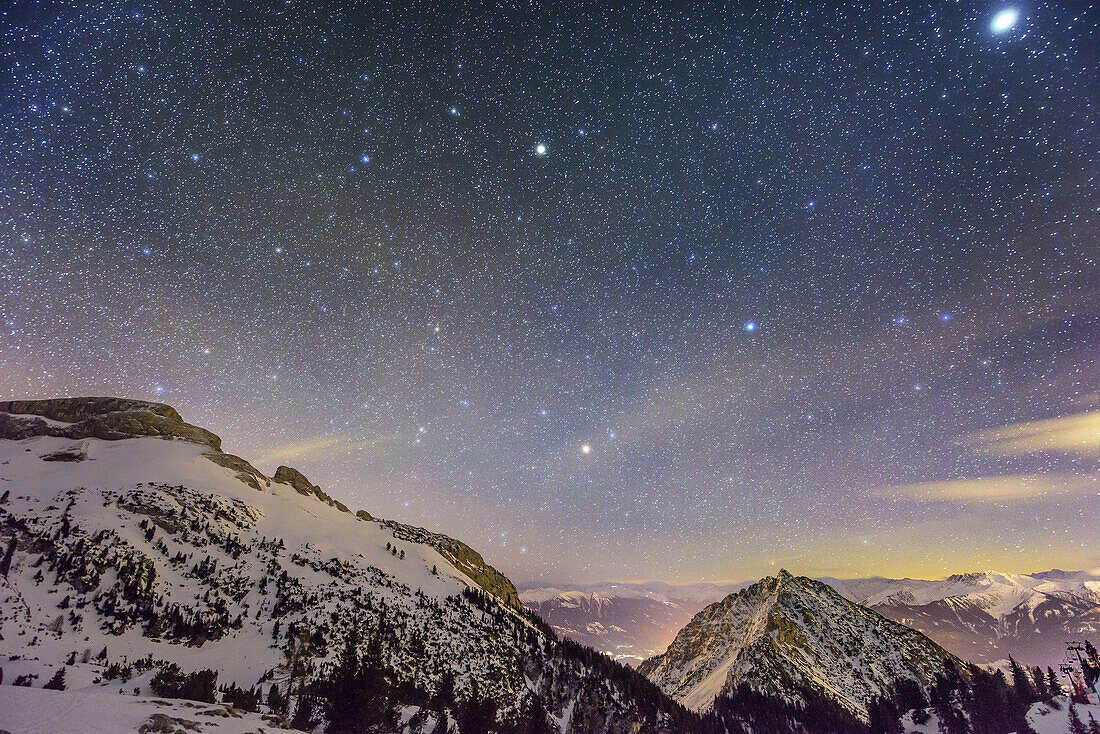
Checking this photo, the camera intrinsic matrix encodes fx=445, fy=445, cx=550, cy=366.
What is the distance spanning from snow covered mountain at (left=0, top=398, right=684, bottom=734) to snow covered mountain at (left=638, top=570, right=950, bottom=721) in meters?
59.0

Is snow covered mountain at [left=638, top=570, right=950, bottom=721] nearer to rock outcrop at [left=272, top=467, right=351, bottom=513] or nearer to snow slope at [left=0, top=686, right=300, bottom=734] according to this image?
rock outcrop at [left=272, top=467, right=351, bottom=513]

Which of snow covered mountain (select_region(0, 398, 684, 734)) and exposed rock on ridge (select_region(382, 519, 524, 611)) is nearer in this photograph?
snow covered mountain (select_region(0, 398, 684, 734))

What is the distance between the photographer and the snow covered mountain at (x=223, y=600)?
53.2 metres

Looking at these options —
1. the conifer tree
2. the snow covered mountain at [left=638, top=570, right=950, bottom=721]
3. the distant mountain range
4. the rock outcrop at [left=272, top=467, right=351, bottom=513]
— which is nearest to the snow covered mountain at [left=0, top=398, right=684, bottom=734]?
the distant mountain range

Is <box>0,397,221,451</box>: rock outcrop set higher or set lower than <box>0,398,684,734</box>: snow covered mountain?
higher

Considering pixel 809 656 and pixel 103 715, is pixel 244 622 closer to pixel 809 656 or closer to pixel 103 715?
pixel 103 715

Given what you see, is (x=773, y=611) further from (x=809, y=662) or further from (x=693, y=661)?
(x=693, y=661)

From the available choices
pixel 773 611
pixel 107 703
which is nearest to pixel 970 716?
pixel 773 611

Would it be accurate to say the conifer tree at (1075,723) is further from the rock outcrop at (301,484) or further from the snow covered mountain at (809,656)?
the rock outcrop at (301,484)

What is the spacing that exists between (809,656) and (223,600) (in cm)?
18141

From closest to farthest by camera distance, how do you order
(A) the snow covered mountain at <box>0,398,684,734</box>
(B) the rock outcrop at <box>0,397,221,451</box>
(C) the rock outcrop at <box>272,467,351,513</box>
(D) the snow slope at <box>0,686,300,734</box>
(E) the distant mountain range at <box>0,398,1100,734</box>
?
(D) the snow slope at <box>0,686,300,734</box> → (E) the distant mountain range at <box>0,398,1100,734</box> → (A) the snow covered mountain at <box>0,398,684,734</box> → (B) the rock outcrop at <box>0,397,221,451</box> → (C) the rock outcrop at <box>272,467,351,513</box>

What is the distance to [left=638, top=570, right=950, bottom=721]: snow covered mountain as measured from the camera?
470 ft

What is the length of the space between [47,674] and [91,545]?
33.8 metres

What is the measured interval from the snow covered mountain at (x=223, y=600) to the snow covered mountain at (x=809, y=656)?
194 feet
